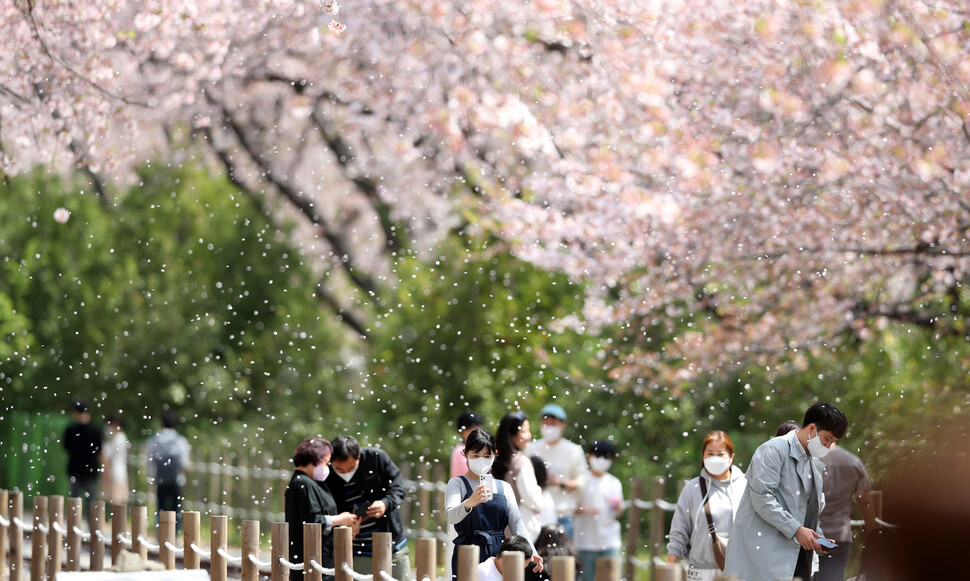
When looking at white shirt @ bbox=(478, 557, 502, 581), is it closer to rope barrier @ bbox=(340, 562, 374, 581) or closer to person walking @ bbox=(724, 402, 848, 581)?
rope barrier @ bbox=(340, 562, 374, 581)

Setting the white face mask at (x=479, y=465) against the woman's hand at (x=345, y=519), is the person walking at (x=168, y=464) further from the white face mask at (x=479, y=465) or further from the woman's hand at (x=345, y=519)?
the white face mask at (x=479, y=465)

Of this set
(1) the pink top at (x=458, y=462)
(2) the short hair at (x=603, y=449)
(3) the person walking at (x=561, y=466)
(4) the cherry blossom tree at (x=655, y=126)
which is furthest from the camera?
(4) the cherry blossom tree at (x=655, y=126)

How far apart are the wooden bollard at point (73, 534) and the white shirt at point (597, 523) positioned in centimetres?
318

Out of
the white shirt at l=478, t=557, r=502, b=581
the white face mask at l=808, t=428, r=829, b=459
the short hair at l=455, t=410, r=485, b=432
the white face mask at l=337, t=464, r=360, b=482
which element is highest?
the short hair at l=455, t=410, r=485, b=432

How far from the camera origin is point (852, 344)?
11133 mm

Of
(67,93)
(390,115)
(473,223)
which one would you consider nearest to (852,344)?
(473,223)

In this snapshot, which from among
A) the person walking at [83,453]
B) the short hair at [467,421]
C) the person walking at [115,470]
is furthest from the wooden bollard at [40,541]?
the person walking at [115,470]

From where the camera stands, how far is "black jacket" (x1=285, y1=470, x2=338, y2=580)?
19.6 feet

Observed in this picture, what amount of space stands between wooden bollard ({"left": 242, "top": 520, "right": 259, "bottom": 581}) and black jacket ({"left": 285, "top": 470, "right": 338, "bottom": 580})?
23 cm

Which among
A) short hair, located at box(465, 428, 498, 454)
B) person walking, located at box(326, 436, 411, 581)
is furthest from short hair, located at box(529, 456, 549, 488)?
short hair, located at box(465, 428, 498, 454)

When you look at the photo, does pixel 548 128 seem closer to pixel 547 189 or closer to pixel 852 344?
pixel 547 189

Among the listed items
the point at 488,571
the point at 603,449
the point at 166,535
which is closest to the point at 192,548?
the point at 166,535

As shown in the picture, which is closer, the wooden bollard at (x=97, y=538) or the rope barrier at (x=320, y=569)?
the rope barrier at (x=320, y=569)

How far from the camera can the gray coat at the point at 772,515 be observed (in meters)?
5.32
